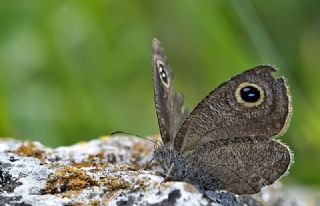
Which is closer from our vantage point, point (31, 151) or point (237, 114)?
point (237, 114)

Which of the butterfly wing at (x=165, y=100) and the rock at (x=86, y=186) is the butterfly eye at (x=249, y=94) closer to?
the butterfly wing at (x=165, y=100)

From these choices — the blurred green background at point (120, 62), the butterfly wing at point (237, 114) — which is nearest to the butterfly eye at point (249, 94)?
the butterfly wing at point (237, 114)

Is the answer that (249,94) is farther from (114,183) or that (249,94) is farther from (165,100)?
(114,183)

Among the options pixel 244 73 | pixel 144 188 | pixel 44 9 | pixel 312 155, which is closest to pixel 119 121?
pixel 44 9

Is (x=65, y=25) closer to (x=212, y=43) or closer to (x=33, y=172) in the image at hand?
(x=212, y=43)

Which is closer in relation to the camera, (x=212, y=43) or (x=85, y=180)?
(x=85, y=180)

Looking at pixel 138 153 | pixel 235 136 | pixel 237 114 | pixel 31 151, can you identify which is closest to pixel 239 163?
pixel 235 136
